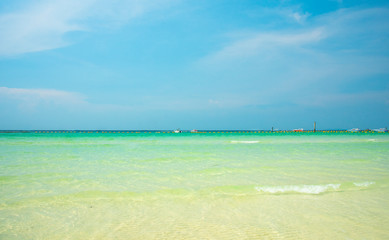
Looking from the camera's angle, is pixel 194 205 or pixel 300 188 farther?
pixel 300 188

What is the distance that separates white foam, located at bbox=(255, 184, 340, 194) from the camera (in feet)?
22.0

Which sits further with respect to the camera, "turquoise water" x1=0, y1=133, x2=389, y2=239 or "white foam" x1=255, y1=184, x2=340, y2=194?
"white foam" x1=255, y1=184, x2=340, y2=194

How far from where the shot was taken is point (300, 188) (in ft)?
23.0

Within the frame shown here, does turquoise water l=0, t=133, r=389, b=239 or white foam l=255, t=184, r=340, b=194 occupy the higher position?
white foam l=255, t=184, r=340, b=194

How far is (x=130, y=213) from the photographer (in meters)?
5.05

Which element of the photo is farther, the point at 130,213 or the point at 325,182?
the point at 325,182

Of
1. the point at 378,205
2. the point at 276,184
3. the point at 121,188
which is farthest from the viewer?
the point at 276,184

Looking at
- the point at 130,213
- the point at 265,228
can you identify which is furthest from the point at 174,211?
the point at 265,228

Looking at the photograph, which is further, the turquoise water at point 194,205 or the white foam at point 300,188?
the white foam at point 300,188

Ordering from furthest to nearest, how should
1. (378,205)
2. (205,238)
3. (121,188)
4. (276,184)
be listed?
1. (276,184)
2. (121,188)
3. (378,205)
4. (205,238)

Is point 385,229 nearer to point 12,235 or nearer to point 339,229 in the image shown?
point 339,229

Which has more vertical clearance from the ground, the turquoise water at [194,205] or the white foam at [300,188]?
the white foam at [300,188]

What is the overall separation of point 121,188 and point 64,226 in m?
2.66

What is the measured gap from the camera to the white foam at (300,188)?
6.69 metres
